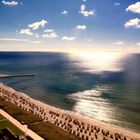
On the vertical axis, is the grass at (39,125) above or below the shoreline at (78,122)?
above

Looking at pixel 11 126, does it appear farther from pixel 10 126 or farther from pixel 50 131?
pixel 50 131

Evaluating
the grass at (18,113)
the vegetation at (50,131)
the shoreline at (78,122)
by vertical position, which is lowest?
the shoreline at (78,122)

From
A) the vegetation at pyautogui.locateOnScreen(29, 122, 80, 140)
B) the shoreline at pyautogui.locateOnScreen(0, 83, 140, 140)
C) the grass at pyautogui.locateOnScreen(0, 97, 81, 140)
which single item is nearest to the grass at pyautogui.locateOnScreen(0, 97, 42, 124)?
the grass at pyautogui.locateOnScreen(0, 97, 81, 140)

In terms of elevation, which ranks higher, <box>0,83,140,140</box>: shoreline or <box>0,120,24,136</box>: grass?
<box>0,120,24,136</box>: grass

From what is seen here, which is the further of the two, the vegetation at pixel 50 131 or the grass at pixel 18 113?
the grass at pixel 18 113

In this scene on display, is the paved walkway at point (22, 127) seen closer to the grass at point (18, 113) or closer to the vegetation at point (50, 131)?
the vegetation at point (50, 131)

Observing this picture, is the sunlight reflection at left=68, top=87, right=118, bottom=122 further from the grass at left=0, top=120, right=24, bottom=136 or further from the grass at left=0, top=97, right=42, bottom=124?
the grass at left=0, top=120, right=24, bottom=136

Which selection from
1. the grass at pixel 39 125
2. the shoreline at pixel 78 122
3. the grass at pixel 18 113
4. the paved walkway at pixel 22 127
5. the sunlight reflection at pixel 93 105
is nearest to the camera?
the paved walkway at pixel 22 127

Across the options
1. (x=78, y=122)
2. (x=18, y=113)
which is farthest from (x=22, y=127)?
(x=78, y=122)

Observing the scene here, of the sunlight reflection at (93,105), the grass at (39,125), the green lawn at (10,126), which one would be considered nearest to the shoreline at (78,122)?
the grass at (39,125)
